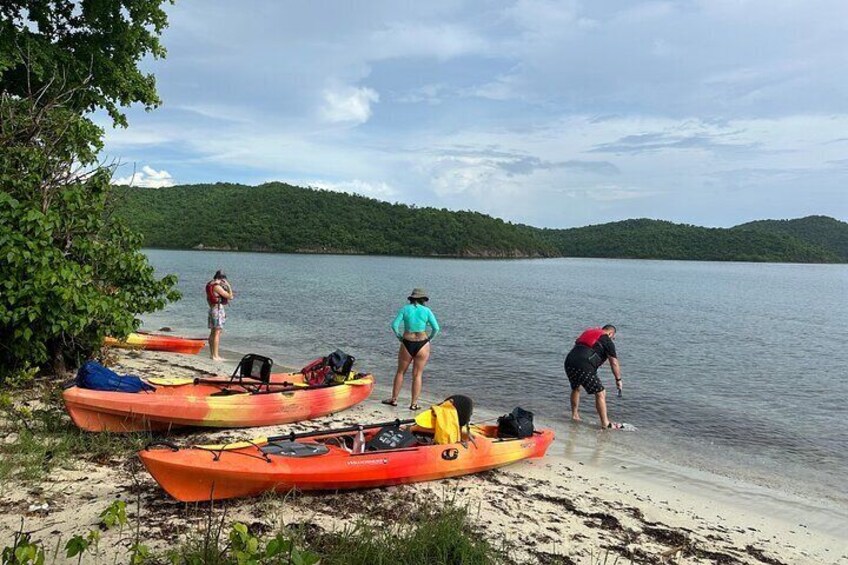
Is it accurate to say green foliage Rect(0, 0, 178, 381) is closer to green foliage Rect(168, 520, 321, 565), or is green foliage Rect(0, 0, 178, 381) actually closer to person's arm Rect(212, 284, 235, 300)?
person's arm Rect(212, 284, 235, 300)

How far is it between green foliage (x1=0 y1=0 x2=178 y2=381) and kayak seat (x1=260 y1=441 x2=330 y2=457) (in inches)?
139

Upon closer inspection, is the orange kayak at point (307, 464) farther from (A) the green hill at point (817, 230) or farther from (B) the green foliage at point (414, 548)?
(A) the green hill at point (817, 230)

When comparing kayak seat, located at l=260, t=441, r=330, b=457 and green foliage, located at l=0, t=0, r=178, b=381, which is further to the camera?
green foliage, located at l=0, t=0, r=178, b=381

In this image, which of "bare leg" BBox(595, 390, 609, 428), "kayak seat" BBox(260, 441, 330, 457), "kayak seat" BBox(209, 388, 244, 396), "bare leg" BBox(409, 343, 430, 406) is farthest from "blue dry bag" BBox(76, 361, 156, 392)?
"bare leg" BBox(595, 390, 609, 428)

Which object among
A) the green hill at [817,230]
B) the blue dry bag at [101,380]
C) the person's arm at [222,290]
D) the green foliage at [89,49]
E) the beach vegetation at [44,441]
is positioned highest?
the green hill at [817,230]

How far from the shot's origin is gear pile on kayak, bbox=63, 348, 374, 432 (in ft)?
22.1

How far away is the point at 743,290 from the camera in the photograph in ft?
175

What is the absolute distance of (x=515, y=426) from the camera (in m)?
7.79

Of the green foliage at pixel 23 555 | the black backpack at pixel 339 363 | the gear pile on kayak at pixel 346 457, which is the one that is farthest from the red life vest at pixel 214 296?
the green foliage at pixel 23 555

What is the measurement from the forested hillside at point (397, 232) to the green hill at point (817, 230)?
0.23 metres

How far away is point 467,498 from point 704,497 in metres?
3.19

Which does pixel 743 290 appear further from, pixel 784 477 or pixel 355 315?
pixel 784 477

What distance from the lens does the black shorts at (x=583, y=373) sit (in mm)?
9977

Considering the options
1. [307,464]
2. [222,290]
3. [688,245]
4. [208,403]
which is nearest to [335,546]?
[307,464]
